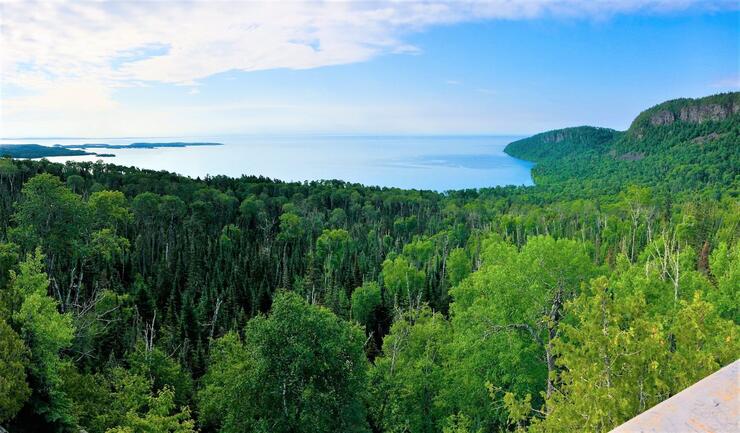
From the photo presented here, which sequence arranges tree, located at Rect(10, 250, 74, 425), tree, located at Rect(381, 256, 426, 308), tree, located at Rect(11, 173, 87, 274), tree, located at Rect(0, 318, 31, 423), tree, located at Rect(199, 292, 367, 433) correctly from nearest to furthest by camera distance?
tree, located at Rect(0, 318, 31, 423) < tree, located at Rect(10, 250, 74, 425) < tree, located at Rect(199, 292, 367, 433) < tree, located at Rect(11, 173, 87, 274) < tree, located at Rect(381, 256, 426, 308)

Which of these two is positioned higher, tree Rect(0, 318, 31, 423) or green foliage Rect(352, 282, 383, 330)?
tree Rect(0, 318, 31, 423)

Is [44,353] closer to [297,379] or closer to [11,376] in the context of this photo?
[11,376]

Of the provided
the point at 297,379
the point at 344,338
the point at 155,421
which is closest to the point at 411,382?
the point at 344,338

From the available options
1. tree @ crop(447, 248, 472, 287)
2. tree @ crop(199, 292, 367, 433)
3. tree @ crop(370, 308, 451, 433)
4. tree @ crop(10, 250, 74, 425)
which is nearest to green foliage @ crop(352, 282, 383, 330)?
tree @ crop(447, 248, 472, 287)

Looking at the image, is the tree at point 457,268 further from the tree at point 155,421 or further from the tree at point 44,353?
the tree at point 44,353

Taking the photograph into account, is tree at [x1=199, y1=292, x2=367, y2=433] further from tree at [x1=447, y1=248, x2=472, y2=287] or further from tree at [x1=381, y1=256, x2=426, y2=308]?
tree at [x1=447, y1=248, x2=472, y2=287]

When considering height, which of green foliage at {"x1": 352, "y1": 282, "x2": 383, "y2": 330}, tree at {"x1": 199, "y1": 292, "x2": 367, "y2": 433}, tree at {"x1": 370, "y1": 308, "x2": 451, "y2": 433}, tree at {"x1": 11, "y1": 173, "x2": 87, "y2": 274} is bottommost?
green foliage at {"x1": 352, "y1": 282, "x2": 383, "y2": 330}

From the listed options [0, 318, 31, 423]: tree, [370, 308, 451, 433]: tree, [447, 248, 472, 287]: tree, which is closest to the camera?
[0, 318, 31, 423]: tree

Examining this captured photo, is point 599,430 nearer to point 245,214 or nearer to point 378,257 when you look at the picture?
point 378,257

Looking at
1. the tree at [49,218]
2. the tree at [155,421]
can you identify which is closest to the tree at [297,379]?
the tree at [155,421]
